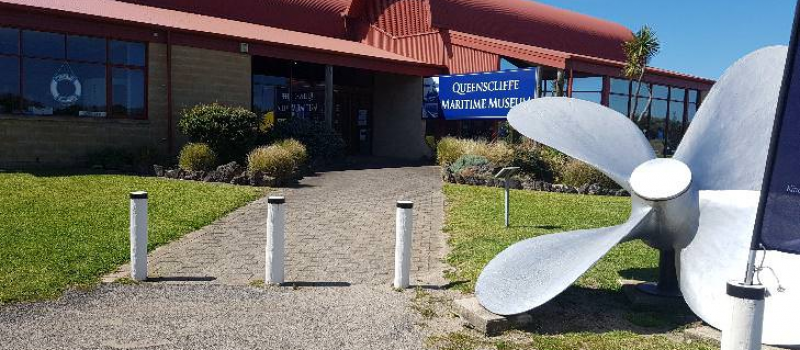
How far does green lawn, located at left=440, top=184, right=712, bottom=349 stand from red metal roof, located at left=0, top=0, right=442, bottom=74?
8326 millimetres

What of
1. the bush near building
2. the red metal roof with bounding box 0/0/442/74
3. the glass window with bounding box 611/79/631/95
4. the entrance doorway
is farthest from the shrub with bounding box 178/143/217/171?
the glass window with bounding box 611/79/631/95

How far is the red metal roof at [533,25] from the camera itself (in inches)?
869

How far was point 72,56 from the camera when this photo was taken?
13383 millimetres

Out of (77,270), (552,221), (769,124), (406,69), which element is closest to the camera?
(769,124)

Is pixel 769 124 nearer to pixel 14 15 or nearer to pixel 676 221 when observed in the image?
pixel 676 221

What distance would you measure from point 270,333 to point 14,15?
38.0 ft

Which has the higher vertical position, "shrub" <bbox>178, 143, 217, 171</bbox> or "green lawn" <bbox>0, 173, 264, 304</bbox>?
"shrub" <bbox>178, 143, 217, 171</bbox>

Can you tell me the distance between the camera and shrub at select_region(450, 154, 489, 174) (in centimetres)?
1392

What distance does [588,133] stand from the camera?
5062 millimetres

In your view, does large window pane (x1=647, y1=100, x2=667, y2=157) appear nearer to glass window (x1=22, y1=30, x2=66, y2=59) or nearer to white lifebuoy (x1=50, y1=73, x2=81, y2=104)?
white lifebuoy (x1=50, y1=73, x2=81, y2=104)

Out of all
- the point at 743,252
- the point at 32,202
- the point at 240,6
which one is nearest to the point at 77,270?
the point at 32,202

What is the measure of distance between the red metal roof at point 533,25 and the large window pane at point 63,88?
11.2m

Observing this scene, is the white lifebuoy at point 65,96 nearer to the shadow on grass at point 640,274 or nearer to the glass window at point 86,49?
the glass window at point 86,49

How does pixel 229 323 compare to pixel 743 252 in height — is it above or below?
below
